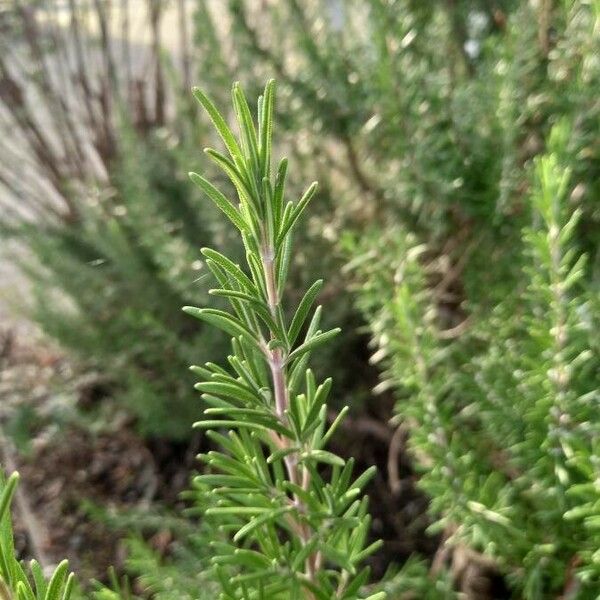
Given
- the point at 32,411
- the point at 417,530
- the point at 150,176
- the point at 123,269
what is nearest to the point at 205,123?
the point at 150,176

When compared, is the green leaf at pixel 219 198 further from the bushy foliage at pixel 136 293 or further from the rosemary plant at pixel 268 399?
the bushy foliage at pixel 136 293

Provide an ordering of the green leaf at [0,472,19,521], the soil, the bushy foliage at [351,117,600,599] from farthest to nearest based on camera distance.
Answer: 1. the soil
2. the bushy foliage at [351,117,600,599]
3. the green leaf at [0,472,19,521]

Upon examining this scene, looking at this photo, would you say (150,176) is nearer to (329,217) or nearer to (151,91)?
(329,217)

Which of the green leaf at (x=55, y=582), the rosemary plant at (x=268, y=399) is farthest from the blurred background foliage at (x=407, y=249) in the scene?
the green leaf at (x=55, y=582)

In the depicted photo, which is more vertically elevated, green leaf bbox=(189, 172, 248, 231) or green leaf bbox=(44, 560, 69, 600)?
green leaf bbox=(189, 172, 248, 231)

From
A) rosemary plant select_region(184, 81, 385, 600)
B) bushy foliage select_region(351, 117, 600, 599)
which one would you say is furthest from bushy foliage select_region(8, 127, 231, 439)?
rosemary plant select_region(184, 81, 385, 600)

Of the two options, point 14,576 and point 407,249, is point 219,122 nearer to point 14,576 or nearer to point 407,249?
point 14,576

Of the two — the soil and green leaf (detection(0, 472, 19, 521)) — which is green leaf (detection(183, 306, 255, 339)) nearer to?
green leaf (detection(0, 472, 19, 521))
